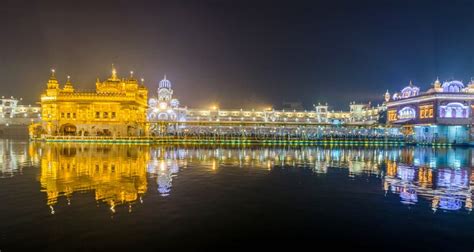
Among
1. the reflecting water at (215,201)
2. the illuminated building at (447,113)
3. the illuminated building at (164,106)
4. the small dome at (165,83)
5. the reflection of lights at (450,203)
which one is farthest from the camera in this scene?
the small dome at (165,83)

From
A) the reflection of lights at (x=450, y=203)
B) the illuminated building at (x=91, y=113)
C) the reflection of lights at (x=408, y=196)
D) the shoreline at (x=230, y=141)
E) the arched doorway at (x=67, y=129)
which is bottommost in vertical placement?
the reflection of lights at (x=450, y=203)

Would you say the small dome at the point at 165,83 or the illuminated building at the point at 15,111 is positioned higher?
the small dome at the point at 165,83

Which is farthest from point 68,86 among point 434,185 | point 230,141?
point 434,185

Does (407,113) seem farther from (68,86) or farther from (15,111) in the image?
(15,111)

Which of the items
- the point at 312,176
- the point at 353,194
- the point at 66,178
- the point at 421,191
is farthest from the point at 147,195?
the point at 421,191

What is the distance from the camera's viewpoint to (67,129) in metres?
64.2

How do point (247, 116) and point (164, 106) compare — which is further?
point (247, 116)

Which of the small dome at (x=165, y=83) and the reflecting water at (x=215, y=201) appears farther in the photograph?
the small dome at (x=165, y=83)

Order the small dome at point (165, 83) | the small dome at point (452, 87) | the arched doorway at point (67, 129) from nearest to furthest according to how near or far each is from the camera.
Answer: the small dome at point (452, 87)
the arched doorway at point (67, 129)
the small dome at point (165, 83)

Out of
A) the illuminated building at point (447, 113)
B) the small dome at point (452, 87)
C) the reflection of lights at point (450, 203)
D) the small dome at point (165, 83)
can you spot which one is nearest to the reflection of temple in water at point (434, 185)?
the reflection of lights at point (450, 203)

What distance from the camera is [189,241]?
30.9 ft

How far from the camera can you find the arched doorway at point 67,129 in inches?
2450

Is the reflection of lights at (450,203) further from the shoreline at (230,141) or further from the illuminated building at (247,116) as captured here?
the illuminated building at (247,116)

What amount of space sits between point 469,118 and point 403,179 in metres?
48.0
